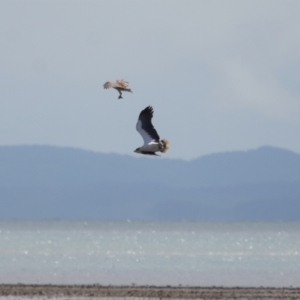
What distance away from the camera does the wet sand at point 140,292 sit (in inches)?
1318

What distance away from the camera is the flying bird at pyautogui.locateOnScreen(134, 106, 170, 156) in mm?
25734

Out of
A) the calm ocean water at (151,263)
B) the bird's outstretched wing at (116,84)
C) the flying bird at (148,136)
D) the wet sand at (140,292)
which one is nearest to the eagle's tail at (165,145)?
the flying bird at (148,136)

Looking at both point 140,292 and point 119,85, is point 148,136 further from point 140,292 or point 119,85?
point 140,292

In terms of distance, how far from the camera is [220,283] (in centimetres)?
4016

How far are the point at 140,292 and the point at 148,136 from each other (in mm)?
9591

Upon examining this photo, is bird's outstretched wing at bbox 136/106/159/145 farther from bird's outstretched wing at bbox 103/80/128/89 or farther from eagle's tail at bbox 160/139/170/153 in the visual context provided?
bird's outstretched wing at bbox 103/80/128/89

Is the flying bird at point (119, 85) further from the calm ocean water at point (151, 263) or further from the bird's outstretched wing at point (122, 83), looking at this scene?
the calm ocean water at point (151, 263)

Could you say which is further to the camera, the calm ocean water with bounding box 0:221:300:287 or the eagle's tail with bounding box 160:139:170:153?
the calm ocean water with bounding box 0:221:300:287

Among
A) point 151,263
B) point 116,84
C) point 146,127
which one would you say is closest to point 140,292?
point 146,127

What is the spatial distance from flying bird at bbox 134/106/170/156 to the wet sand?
26.2ft

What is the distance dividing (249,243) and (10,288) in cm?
4346

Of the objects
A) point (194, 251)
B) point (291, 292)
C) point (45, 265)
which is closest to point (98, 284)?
point (291, 292)

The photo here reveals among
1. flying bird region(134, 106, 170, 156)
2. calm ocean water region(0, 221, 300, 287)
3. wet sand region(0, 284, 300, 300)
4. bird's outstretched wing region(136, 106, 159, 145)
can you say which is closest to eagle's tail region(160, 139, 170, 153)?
flying bird region(134, 106, 170, 156)

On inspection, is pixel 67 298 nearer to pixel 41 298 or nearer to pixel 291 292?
pixel 41 298
